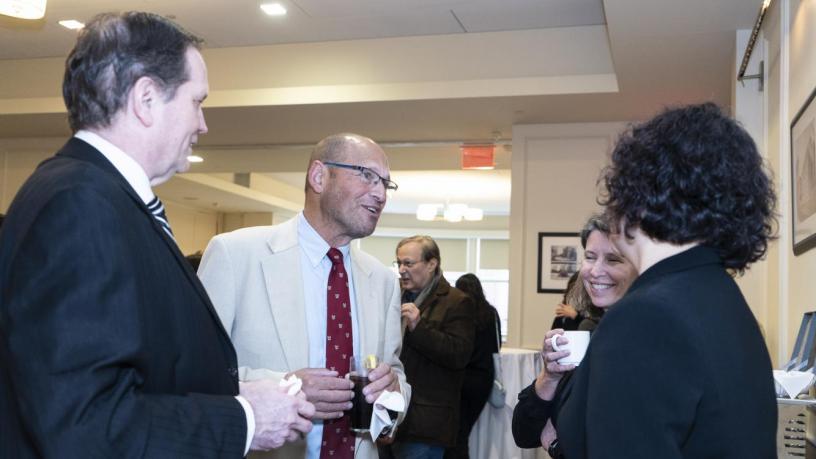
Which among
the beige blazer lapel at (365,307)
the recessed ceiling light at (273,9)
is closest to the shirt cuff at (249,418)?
the beige blazer lapel at (365,307)

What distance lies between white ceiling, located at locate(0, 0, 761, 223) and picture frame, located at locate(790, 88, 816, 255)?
6.23 feet

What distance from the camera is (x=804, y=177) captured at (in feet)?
10.1

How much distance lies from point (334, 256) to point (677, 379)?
56.5 inches

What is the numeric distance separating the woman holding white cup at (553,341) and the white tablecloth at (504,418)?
228cm

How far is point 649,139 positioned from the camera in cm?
126

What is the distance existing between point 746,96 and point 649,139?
400 centimetres

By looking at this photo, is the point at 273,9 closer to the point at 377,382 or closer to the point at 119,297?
the point at 377,382

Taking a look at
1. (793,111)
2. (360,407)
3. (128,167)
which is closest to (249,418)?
(128,167)

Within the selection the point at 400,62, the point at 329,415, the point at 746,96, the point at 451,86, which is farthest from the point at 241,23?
the point at 329,415

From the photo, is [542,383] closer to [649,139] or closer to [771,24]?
[649,139]

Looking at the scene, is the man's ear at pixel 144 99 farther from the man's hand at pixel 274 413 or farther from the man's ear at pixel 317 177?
the man's ear at pixel 317 177

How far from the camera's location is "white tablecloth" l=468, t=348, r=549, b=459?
4.35 m

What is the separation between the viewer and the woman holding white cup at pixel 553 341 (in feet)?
6.31

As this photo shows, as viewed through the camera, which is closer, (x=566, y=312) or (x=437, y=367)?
Answer: (x=437, y=367)
